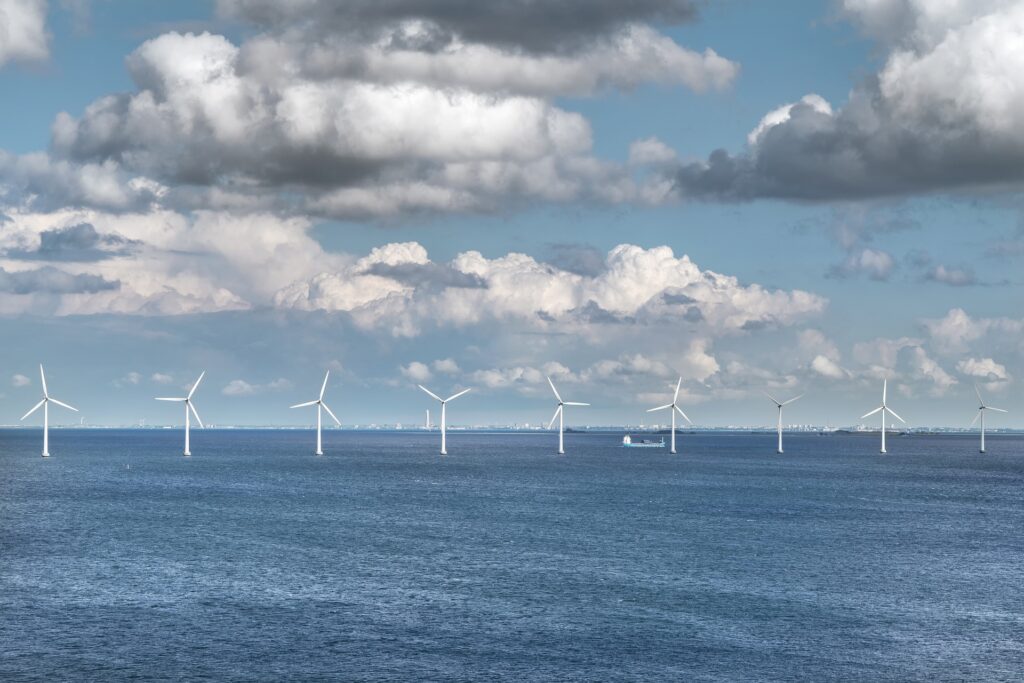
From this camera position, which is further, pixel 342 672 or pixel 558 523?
pixel 558 523

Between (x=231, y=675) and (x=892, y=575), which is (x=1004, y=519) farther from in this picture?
(x=231, y=675)

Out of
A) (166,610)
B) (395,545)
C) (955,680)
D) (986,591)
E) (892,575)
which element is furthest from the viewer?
(395,545)

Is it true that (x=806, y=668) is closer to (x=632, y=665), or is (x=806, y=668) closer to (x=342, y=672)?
(x=632, y=665)

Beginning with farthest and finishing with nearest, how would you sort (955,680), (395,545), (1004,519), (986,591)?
(1004,519) → (395,545) → (986,591) → (955,680)

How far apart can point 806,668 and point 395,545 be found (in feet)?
216

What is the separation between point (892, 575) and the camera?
114750mm

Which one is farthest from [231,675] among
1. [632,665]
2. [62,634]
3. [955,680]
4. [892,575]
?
[892,575]

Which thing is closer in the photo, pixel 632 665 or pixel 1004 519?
pixel 632 665

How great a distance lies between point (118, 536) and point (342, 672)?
246ft

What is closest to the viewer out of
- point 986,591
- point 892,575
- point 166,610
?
point 166,610

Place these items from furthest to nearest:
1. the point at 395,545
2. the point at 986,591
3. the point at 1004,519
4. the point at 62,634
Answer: the point at 1004,519 < the point at 395,545 < the point at 986,591 < the point at 62,634

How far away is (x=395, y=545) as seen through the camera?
133 meters

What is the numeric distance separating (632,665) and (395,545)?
Answer: 197 ft

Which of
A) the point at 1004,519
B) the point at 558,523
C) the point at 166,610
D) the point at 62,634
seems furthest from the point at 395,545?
the point at 1004,519
